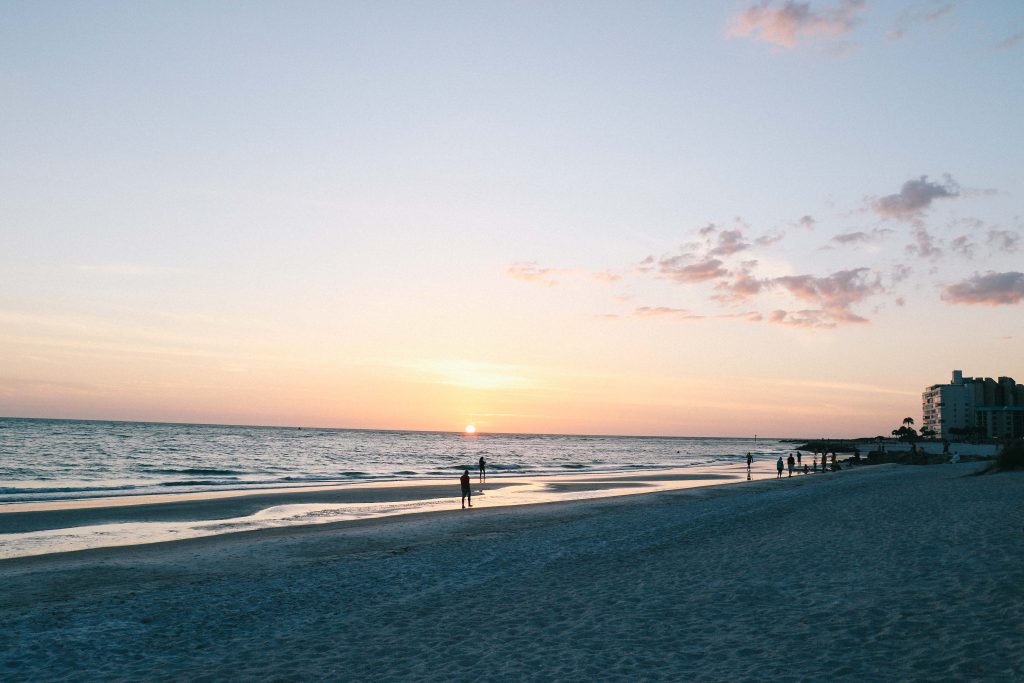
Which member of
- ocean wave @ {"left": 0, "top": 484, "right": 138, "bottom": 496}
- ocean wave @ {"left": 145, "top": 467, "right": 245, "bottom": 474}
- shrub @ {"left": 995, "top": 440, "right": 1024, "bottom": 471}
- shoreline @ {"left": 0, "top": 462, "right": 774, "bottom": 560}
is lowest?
ocean wave @ {"left": 145, "top": 467, "right": 245, "bottom": 474}

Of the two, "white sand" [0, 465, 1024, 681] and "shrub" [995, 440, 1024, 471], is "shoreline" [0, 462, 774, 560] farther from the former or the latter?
"shrub" [995, 440, 1024, 471]

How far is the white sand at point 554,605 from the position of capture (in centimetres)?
947

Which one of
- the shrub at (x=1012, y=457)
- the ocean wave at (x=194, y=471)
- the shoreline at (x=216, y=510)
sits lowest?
the ocean wave at (x=194, y=471)

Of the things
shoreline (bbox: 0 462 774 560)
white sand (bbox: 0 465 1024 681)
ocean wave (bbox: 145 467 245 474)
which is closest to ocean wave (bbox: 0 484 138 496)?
shoreline (bbox: 0 462 774 560)

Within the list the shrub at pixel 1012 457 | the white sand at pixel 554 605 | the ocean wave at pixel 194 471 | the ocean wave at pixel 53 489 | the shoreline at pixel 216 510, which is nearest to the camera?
the white sand at pixel 554 605

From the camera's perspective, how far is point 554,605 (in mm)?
13359

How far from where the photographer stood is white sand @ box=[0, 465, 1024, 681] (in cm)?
947

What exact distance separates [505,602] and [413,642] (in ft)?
9.87

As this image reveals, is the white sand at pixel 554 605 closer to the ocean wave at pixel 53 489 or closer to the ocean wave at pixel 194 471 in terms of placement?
the ocean wave at pixel 53 489

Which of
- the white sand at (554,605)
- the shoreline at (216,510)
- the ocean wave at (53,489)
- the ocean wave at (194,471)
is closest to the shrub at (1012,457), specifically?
the white sand at (554,605)

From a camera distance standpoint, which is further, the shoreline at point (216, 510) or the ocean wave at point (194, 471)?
the ocean wave at point (194, 471)

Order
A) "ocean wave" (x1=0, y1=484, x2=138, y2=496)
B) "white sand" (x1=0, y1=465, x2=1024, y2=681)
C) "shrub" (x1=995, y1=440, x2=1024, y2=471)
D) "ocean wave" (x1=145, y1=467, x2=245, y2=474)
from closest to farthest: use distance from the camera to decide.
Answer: "white sand" (x1=0, y1=465, x2=1024, y2=681)
"shrub" (x1=995, y1=440, x2=1024, y2=471)
"ocean wave" (x1=0, y1=484, x2=138, y2=496)
"ocean wave" (x1=145, y1=467, x2=245, y2=474)

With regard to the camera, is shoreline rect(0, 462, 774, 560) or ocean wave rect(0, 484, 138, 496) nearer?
shoreline rect(0, 462, 774, 560)

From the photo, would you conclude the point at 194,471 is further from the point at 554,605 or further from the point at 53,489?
the point at 554,605
